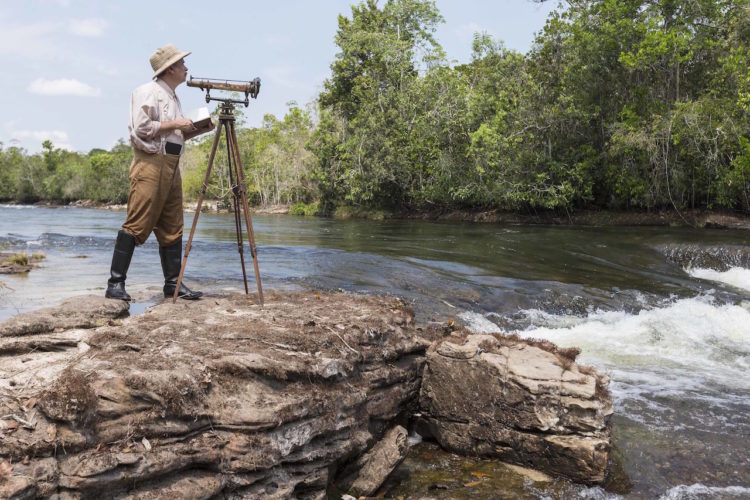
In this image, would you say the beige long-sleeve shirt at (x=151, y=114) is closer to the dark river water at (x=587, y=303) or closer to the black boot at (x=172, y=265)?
the black boot at (x=172, y=265)

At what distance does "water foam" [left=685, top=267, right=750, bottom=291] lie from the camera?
14000 millimetres

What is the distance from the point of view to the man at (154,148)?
18.3 ft

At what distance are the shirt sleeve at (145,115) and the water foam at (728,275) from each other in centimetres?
1388

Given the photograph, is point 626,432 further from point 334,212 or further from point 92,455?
point 334,212

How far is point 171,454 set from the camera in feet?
10.4

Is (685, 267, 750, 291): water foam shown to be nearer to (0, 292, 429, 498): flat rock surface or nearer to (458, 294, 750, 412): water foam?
(458, 294, 750, 412): water foam

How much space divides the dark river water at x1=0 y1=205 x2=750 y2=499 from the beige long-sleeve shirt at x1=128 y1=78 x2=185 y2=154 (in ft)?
8.70

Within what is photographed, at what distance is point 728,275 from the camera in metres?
14.8

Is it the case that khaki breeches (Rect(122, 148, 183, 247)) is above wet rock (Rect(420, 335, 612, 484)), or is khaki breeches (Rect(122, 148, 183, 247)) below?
above

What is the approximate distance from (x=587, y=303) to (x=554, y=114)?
19699mm

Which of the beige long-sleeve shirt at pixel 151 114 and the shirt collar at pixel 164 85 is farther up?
the shirt collar at pixel 164 85

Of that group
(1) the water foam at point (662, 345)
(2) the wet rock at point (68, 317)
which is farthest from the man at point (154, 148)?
(1) the water foam at point (662, 345)

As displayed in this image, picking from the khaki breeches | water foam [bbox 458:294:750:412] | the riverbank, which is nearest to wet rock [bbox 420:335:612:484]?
water foam [bbox 458:294:750:412]

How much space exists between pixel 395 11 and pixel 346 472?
44640 mm
